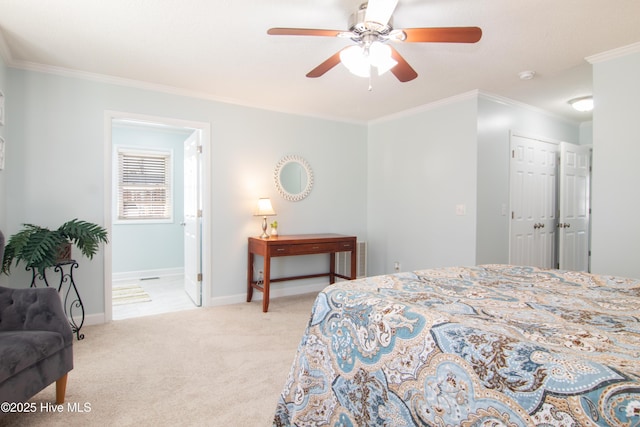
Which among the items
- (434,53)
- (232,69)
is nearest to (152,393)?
(232,69)

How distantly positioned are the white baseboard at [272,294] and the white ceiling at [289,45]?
7.21ft

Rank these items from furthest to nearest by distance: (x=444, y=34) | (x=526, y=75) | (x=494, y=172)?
(x=494, y=172)
(x=526, y=75)
(x=444, y=34)

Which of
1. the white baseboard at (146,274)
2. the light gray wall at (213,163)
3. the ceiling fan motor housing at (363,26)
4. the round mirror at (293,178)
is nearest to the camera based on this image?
the ceiling fan motor housing at (363,26)

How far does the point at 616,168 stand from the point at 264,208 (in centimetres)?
310

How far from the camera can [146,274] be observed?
5527mm

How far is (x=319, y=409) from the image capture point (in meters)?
1.48

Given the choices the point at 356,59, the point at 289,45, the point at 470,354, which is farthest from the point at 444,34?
the point at 470,354

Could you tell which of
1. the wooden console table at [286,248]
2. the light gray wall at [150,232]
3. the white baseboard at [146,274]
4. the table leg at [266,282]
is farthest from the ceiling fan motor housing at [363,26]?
the white baseboard at [146,274]

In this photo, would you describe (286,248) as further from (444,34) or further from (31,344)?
(444,34)

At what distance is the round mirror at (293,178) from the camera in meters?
4.30

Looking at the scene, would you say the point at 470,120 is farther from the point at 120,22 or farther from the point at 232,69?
the point at 120,22

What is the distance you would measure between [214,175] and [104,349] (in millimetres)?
1907

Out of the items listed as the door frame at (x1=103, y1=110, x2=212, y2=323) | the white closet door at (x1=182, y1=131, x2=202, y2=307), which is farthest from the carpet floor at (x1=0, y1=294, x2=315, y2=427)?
the white closet door at (x1=182, y1=131, x2=202, y2=307)

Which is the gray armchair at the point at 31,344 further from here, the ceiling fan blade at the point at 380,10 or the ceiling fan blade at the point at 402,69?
the ceiling fan blade at the point at 402,69
